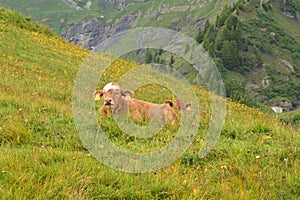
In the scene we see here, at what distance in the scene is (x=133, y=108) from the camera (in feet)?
31.9

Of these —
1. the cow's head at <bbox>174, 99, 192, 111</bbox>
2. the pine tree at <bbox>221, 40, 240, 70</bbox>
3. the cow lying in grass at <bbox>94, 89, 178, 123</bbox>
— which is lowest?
the pine tree at <bbox>221, 40, 240, 70</bbox>

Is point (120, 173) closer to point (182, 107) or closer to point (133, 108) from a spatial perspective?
point (133, 108)

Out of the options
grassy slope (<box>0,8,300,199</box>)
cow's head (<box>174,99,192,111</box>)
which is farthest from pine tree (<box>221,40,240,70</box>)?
grassy slope (<box>0,8,300,199</box>)

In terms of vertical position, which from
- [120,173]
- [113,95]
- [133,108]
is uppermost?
[120,173]

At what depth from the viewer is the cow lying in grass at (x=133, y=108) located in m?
9.31

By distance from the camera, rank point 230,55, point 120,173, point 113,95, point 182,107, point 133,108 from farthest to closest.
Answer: point 230,55 < point 182,107 < point 133,108 < point 113,95 < point 120,173

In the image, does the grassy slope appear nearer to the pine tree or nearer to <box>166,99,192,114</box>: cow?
<box>166,99,192,114</box>: cow

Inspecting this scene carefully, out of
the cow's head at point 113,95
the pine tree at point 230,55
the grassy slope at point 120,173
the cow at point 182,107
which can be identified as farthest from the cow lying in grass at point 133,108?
the pine tree at point 230,55

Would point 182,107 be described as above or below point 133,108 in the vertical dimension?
below

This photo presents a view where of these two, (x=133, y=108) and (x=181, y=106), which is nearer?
(x=133, y=108)

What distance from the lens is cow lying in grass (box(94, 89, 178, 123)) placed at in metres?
9.31

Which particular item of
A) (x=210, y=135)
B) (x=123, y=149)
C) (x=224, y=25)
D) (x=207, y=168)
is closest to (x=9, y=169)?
(x=123, y=149)

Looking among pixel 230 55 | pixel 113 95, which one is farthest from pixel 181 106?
pixel 230 55

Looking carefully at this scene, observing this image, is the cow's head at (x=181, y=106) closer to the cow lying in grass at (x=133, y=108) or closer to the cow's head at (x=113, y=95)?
the cow lying in grass at (x=133, y=108)
